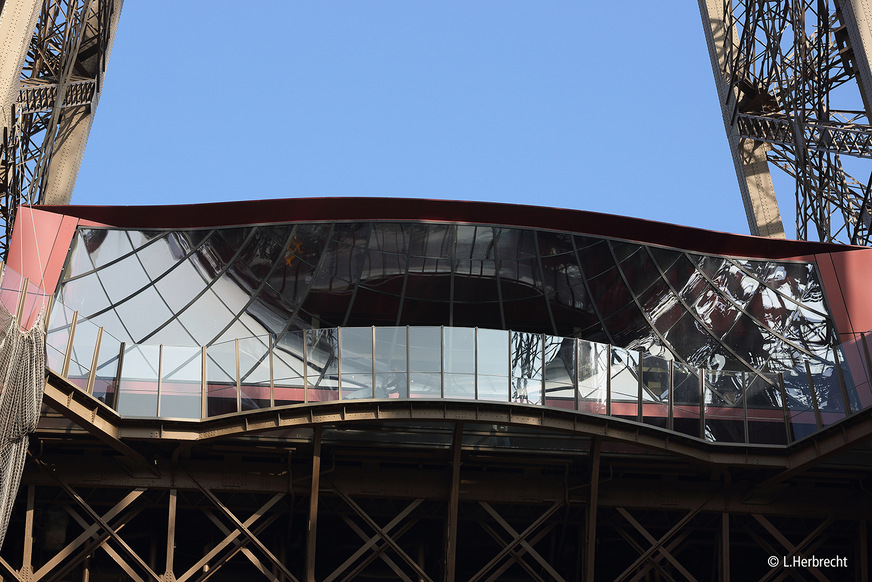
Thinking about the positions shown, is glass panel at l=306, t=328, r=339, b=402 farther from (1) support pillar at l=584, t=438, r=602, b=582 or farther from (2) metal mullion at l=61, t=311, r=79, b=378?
(1) support pillar at l=584, t=438, r=602, b=582

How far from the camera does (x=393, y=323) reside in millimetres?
29938

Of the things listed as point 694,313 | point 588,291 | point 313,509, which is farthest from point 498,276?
point 313,509

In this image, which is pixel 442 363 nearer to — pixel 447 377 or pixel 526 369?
pixel 447 377

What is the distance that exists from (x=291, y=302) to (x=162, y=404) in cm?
653

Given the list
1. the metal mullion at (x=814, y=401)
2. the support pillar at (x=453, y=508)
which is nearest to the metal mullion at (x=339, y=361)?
the support pillar at (x=453, y=508)

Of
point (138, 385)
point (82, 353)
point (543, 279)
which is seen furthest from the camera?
point (543, 279)

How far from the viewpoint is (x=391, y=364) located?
23750mm

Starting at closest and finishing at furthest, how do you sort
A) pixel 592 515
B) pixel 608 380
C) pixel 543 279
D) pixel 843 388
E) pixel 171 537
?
pixel 843 388 → pixel 171 537 → pixel 592 515 → pixel 608 380 → pixel 543 279

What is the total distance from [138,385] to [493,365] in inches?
278

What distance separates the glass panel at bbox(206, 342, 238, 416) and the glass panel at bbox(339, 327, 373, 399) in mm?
2251

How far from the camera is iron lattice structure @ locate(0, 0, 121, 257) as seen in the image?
26047 millimetres

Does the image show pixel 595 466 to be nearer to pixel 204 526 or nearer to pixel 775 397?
pixel 775 397

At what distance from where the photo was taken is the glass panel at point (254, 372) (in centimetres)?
2353

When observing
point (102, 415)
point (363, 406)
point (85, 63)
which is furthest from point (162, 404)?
point (85, 63)
